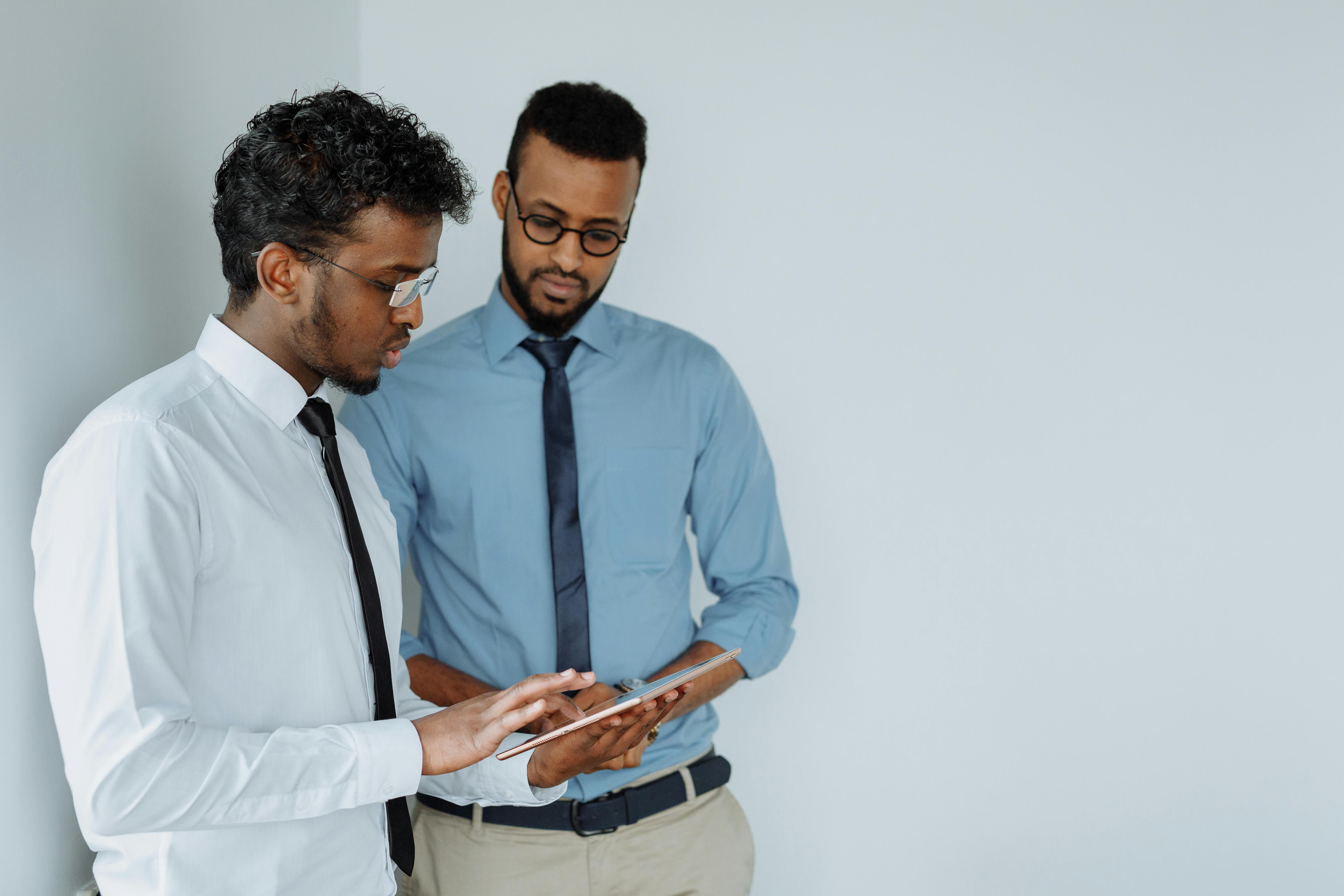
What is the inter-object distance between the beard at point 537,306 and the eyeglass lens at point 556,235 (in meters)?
0.06

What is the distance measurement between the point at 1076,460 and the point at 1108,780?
86 cm

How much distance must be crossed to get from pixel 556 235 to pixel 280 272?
0.73 m

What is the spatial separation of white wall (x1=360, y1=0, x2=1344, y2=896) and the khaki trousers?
68 centimetres

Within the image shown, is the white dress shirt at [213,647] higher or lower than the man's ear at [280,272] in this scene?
lower

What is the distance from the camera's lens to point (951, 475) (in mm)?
2676

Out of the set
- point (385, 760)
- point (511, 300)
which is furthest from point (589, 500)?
point (385, 760)

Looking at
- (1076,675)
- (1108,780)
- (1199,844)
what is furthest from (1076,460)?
(1199,844)

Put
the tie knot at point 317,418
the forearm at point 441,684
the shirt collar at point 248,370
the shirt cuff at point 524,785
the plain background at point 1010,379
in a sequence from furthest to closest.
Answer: the plain background at point 1010,379
the forearm at point 441,684
the shirt cuff at point 524,785
the tie knot at point 317,418
the shirt collar at point 248,370

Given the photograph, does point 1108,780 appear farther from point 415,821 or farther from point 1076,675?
point 415,821

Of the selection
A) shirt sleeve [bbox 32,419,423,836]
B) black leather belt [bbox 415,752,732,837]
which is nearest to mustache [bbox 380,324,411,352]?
shirt sleeve [bbox 32,419,423,836]

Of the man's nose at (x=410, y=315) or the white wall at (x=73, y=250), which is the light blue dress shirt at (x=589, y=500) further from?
the man's nose at (x=410, y=315)

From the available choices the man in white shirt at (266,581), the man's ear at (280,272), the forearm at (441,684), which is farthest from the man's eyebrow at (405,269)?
the forearm at (441,684)

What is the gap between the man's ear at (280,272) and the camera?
128cm

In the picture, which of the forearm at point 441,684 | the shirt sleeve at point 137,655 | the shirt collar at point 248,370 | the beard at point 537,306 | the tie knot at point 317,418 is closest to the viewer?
the shirt sleeve at point 137,655
